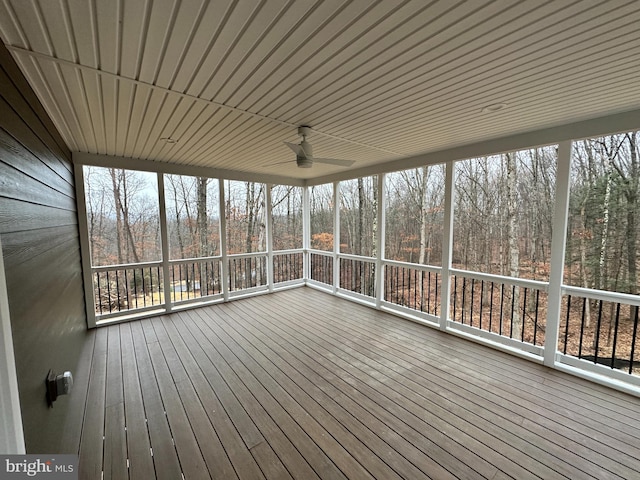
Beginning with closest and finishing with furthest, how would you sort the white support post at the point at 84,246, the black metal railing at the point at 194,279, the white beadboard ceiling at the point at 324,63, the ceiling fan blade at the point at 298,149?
the white beadboard ceiling at the point at 324,63, the ceiling fan blade at the point at 298,149, the white support post at the point at 84,246, the black metal railing at the point at 194,279

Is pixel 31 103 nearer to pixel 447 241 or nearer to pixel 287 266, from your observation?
pixel 447 241

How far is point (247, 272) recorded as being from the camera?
20.2 ft

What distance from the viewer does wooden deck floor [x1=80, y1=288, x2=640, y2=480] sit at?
1.75 m

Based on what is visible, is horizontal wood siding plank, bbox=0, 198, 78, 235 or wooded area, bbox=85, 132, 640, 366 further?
wooded area, bbox=85, 132, 640, 366

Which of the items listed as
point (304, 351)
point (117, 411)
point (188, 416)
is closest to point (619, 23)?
point (304, 351)

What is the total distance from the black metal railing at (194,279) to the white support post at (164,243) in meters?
0.13

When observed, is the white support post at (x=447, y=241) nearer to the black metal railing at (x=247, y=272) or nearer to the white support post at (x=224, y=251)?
the black metal railing at (x=247, y=272)

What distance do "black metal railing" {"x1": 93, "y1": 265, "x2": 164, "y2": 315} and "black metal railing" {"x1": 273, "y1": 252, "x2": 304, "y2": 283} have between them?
8.14 ft

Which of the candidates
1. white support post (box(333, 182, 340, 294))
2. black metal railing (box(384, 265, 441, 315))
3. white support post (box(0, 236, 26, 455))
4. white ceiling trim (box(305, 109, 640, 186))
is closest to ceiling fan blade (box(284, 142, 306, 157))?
white support post (box(0, 236, 26, 455))

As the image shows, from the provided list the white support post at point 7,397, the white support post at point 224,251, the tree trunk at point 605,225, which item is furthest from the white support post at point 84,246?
the tree trunk at point 605,225

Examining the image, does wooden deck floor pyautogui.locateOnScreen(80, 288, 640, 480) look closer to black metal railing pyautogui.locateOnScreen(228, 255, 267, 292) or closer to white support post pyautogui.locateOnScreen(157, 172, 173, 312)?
white support post pyautogui.locateOnScreen(157, 172, 173, 312)

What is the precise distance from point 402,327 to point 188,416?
3.05 meters

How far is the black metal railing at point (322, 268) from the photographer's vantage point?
20.7ft

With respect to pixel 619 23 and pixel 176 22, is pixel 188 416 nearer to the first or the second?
pixel 176 22
